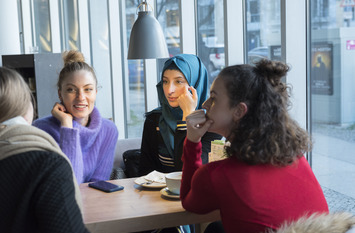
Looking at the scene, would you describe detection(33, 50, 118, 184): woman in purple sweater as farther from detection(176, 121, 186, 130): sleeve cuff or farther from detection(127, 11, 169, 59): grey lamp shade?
detection(127, 11, 169, 59): grey lamp shade

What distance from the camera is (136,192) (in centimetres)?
211

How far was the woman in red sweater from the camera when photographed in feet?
5.08

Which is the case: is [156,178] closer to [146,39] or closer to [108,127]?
[108,127]

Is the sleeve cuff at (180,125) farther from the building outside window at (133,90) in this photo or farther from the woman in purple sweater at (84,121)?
the building outside window at (133,90)

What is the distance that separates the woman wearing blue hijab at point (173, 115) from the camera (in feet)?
8.70

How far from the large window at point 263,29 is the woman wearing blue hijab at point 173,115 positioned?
1.61ft

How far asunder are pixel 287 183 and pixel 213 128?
37 cm

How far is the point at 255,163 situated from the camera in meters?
1.58

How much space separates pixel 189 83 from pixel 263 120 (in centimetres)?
121

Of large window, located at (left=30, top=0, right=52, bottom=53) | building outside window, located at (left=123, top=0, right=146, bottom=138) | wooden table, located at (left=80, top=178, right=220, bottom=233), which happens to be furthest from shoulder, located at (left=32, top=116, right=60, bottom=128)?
large window, located at (left=30, top=0, right=52, bottom=53)

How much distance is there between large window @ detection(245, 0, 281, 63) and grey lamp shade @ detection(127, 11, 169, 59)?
2.18 feet

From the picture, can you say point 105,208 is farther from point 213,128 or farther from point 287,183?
point 287,183

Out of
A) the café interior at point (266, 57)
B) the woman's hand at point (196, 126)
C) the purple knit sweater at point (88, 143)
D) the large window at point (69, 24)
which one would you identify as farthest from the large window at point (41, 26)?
the woman's hand at point (196, 126)

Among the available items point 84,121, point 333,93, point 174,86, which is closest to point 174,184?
point 84,121
